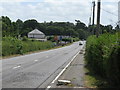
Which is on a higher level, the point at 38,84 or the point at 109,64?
the point at 109,64

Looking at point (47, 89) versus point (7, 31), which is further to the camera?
point (7, 31)

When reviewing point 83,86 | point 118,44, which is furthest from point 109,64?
point 83,86

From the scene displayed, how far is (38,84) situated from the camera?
14.1 metres

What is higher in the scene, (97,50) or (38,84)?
(97,50)

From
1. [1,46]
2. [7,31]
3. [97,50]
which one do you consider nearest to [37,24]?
[7,31]

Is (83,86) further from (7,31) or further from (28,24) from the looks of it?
(28,24)

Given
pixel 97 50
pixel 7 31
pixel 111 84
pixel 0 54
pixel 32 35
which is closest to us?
pixel 111 84

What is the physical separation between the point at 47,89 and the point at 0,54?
29.4 metres

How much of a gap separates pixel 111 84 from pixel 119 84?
41.8 inches

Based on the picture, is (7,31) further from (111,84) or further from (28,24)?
(111,84)

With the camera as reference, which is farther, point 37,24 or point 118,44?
point 37,24

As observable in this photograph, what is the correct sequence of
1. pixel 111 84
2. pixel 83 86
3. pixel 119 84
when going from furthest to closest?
pixel 83 86
pixel 111 84
pixel 119 84

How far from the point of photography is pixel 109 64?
11.7 m

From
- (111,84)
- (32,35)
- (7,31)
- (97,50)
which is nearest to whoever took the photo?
(111,84)
